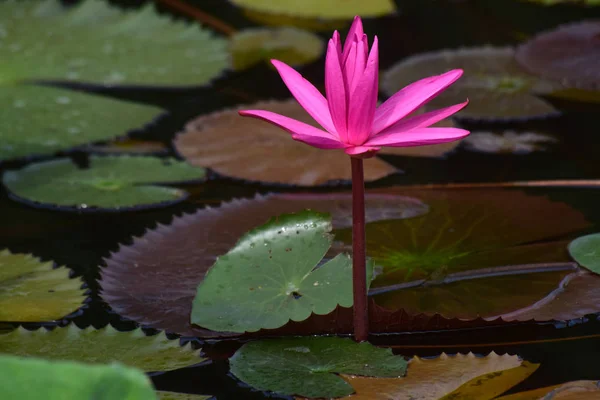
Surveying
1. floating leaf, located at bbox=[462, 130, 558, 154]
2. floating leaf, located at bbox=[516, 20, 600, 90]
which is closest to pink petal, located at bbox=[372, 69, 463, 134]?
floating leaf, located at bbox=[462, 130, 558, 154]

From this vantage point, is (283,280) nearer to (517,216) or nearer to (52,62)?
(517,216)

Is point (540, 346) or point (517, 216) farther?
point (517, 216)

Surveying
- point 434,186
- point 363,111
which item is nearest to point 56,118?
point 434,186

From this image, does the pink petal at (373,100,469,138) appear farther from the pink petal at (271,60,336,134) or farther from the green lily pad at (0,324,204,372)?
the green lily pad at (0,324,204,372)

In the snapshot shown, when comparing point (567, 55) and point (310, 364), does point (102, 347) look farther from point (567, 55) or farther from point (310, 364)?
point (567, 55)

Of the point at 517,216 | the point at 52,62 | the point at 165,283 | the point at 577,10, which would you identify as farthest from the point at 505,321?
the point at 577,10

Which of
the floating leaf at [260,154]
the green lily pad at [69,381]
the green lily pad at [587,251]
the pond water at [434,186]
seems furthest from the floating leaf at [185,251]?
the green lily pad at [69,381]
